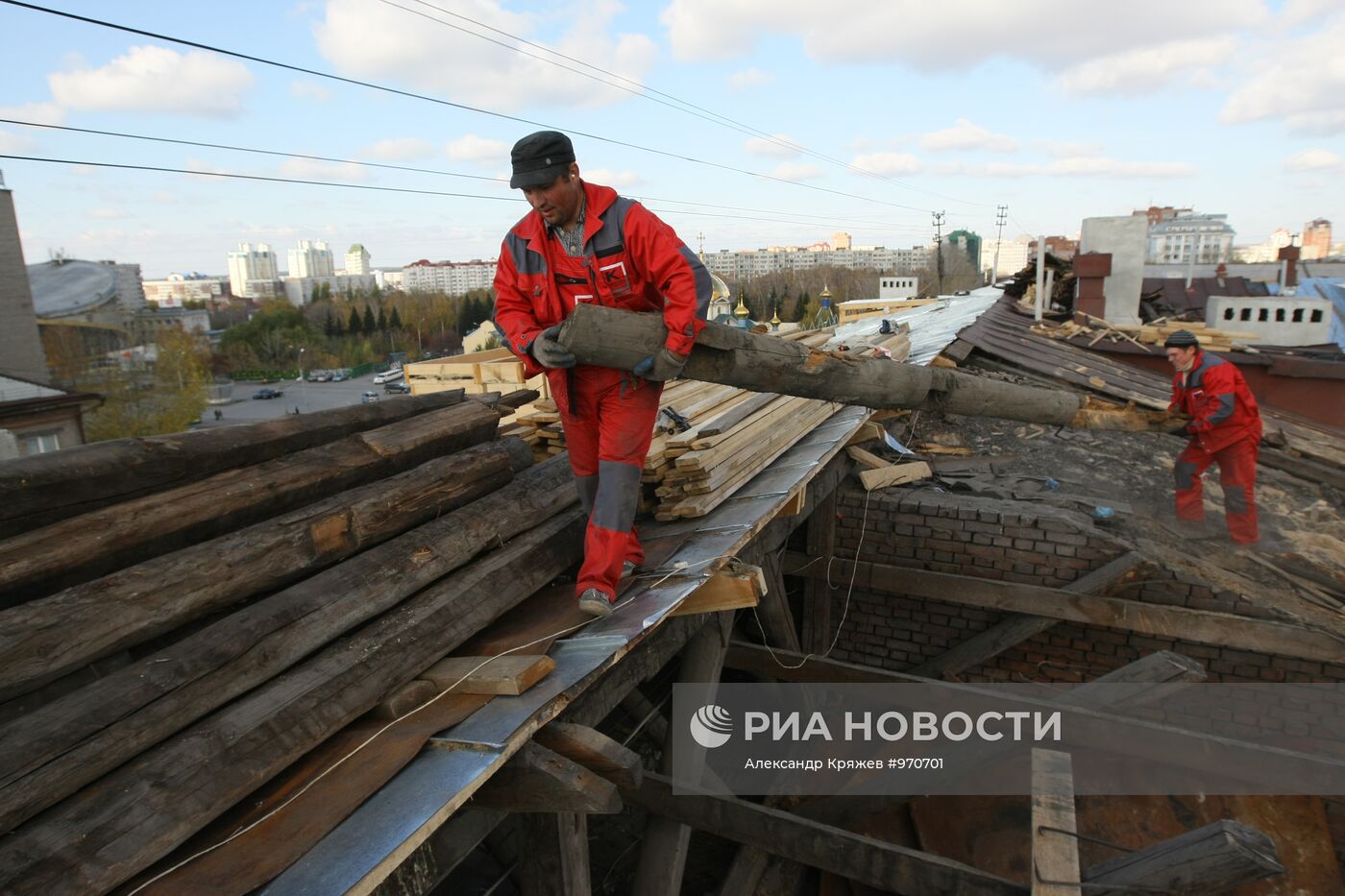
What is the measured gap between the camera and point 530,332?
282 cm

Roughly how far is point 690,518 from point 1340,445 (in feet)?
28.4

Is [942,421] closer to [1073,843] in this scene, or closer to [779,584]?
[779,584]

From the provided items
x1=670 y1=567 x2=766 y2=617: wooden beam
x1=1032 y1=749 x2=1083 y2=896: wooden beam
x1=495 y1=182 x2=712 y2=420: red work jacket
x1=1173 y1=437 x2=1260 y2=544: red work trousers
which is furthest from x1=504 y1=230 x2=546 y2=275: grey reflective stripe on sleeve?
x1=1173 y1=437 x2=1260 y2=544: red work trousers

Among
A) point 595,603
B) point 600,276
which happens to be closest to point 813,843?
point 595,603

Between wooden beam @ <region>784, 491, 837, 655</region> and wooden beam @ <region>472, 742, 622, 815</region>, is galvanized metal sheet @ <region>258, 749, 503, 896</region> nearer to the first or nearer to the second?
wooden beam @ <region>472, 742, 622, 815</region>

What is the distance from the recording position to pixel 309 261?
139m

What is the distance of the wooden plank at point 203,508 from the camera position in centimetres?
190

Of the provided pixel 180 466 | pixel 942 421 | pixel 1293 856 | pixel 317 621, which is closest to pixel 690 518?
pixel 317 621

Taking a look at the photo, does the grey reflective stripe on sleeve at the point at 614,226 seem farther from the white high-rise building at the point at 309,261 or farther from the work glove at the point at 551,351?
the white high-rise building at the point at 309,261

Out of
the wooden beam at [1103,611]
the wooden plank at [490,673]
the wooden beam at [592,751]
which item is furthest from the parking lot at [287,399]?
the wooden beam at [592,751]

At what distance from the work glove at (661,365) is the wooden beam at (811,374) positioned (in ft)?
0.08

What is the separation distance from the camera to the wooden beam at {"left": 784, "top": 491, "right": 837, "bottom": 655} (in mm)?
6133

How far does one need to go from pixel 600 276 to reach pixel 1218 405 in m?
5.45

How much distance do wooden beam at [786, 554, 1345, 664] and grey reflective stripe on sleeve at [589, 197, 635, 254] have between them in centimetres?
407
